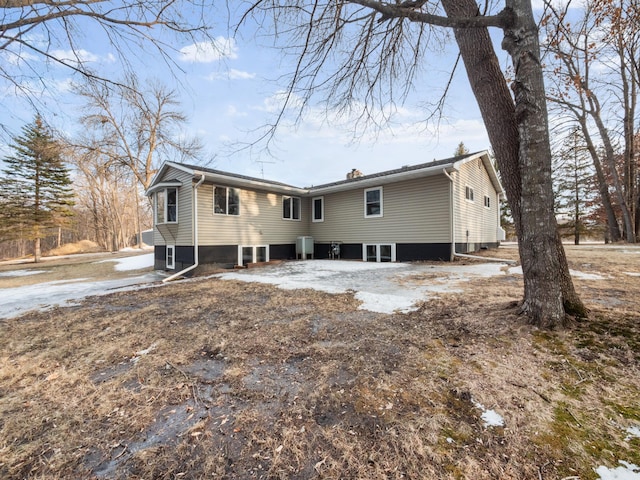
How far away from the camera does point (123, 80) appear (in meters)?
4.44

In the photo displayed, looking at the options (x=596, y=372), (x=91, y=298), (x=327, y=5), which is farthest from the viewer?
(x=91, y=298)

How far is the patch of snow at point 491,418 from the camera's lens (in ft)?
5.20

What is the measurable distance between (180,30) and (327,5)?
2.28m

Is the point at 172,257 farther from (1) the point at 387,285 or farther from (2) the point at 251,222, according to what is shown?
(1) the point at 387,285

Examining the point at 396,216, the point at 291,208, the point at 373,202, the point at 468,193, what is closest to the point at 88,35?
the point at 291,208

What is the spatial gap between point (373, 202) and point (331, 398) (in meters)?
10.1

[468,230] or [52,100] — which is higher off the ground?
[52,100]

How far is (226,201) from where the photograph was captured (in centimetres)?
1033

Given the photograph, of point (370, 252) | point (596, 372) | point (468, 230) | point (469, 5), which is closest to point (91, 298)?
point (596, 372)

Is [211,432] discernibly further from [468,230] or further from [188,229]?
[468,230]

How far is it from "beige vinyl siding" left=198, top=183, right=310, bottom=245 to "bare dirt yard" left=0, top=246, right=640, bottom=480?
634 cm

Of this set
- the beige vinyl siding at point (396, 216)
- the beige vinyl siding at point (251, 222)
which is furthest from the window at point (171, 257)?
the beige vinyl siding at point (396, 216)

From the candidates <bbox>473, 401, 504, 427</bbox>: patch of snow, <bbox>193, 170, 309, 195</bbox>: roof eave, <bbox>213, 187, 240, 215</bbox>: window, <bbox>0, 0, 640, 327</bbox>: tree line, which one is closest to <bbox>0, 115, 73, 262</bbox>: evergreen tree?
<bbox>213, 187, 240, 215</bbox>: window

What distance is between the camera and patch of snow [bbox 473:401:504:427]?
1.58m
